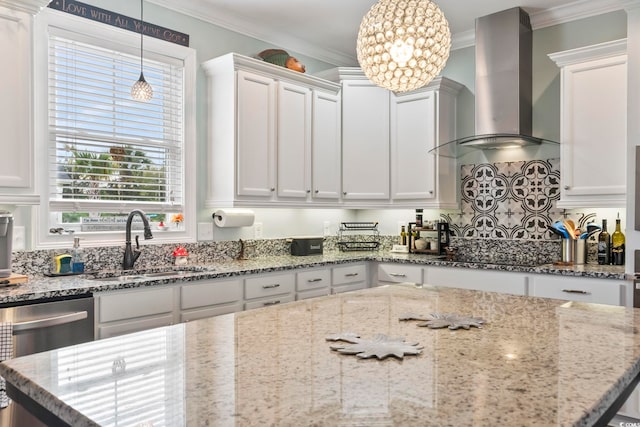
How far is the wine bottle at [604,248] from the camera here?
3.49 meters

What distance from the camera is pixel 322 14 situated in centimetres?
390

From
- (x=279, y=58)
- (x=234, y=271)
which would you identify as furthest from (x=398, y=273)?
(x=279, y=58)

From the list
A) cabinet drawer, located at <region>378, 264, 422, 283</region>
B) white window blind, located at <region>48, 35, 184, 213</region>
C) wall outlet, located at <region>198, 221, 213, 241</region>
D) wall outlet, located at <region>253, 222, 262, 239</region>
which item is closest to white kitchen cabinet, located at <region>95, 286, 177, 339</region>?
white window blind, located at <region>48, 35, 184, 213</region>

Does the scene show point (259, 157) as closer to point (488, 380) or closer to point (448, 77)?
point (448, 77)

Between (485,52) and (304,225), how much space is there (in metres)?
2.09

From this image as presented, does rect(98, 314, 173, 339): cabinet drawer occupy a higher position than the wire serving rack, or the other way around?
the wire serving rack

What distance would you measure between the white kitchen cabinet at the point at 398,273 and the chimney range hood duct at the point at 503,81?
3.52 feet

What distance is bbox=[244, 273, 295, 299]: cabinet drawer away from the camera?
10.6 ft

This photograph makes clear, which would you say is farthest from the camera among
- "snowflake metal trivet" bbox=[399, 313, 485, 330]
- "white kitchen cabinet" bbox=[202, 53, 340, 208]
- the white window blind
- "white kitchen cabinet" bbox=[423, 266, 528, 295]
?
"white kitchen cabinet" bbox=[202, 53, 340, 208]

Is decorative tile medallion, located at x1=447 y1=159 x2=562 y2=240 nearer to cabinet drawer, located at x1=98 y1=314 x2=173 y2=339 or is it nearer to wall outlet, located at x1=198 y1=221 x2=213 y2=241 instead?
wall outlet, located at x1=198 y1=221 x2=213 y2=241

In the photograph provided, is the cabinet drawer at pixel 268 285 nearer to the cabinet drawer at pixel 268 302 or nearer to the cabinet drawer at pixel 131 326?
the cabinet drawer at pixel 268 302

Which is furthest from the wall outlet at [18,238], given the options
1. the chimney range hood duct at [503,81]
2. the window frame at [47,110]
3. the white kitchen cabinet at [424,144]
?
the chimney range hood duct at [503,81]

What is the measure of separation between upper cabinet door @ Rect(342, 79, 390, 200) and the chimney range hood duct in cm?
75

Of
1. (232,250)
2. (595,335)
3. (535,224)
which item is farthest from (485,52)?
(595,335)
